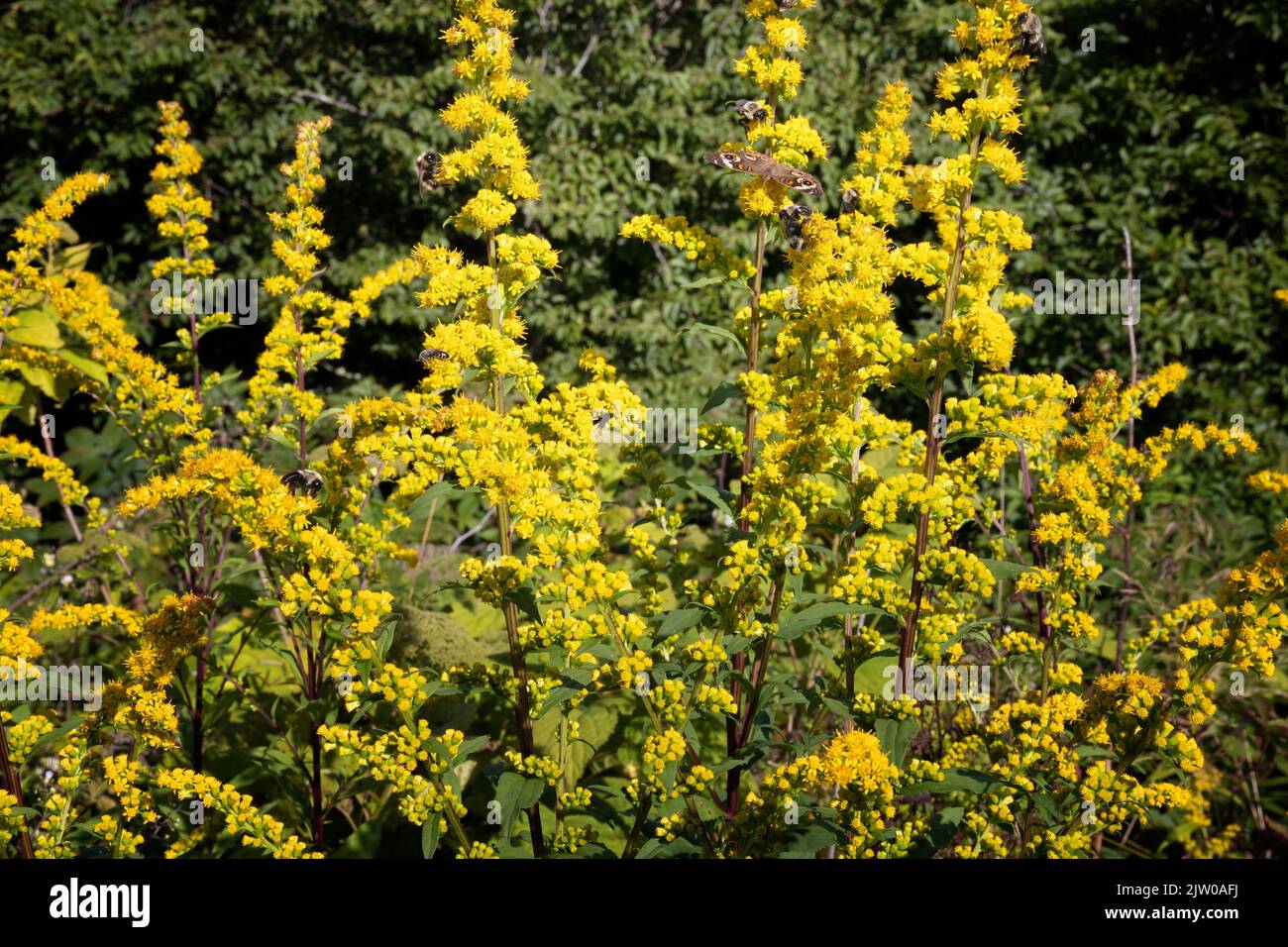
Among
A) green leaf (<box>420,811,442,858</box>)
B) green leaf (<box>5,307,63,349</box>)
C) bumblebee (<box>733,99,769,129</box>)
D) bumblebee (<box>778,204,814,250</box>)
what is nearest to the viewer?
green leaf (<box>420,811,442,858</box>)

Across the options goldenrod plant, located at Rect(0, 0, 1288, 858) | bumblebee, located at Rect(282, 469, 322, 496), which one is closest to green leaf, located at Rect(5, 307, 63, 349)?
goldenrod plant, located at Rect(0, 0, 1288, 858)

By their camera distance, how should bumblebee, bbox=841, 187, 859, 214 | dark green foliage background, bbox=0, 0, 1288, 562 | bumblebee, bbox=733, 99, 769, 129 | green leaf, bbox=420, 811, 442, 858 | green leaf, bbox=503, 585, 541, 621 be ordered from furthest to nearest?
dark green foliage background, bbox=0, 0, 1288, 562, bumblebee, bbox=841, 187, 859, 214, bumblebee, bbox=733, 99, 769, 129, green leaf, bbox=503, 585, 541, 621, green leaf, bbox=420, 811, 442, 858

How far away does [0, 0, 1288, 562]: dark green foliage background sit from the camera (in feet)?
24.7

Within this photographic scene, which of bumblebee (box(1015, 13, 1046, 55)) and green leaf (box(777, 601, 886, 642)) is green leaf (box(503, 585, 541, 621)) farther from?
bumblebee (box(1015, 13, 1046, 55))

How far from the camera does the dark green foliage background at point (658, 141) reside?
24.7ft

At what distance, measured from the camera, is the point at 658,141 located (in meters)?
8.42

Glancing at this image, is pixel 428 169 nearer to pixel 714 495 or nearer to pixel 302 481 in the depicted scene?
pixel 302 481

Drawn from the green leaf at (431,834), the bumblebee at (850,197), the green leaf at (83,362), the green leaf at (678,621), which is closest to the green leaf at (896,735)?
the green leaf at (678,621)

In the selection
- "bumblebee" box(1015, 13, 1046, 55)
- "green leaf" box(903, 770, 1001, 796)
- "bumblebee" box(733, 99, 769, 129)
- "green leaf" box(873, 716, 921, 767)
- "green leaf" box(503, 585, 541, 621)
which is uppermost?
"bumblebee" box(1015, 13, 1046, 55)

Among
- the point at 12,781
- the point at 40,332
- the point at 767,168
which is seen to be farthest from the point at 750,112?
the point at 40,332

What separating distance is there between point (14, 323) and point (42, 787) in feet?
5.84

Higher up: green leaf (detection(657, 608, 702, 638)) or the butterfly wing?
the butterfly wing

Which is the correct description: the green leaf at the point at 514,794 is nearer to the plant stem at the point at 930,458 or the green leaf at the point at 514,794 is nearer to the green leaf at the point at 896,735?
the green leaf at the point at 896,735
